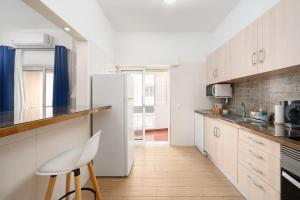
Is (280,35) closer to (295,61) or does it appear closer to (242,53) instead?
(295,61)

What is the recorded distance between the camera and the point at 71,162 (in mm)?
1403

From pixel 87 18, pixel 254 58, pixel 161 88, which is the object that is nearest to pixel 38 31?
pixel 87 18

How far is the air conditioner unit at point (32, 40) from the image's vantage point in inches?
128

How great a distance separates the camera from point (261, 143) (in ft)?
5.78

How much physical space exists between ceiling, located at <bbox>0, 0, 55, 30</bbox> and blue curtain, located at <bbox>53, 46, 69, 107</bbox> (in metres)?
0.70

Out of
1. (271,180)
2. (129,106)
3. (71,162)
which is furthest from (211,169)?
(71,162)

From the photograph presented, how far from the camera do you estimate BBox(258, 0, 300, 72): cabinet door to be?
1.59m

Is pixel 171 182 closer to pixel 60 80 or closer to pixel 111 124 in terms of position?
pixel 111 124

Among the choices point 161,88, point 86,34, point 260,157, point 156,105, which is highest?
point 86,34

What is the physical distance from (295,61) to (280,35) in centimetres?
35

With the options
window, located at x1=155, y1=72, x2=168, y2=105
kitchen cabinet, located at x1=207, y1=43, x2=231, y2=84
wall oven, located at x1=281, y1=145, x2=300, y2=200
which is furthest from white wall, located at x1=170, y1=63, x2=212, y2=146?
wall oven, located at x1=281, y1=145, x2=300, y2=200

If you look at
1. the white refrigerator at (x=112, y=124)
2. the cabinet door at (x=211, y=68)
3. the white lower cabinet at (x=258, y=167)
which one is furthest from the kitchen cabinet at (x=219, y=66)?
the white refrigerator at (x=112, y=124)

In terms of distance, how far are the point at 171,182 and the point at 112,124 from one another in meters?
1.21

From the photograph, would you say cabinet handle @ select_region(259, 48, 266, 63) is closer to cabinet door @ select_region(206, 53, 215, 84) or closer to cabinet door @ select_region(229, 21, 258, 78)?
cabinet door @ select_region(229, 21, 258, 78)
